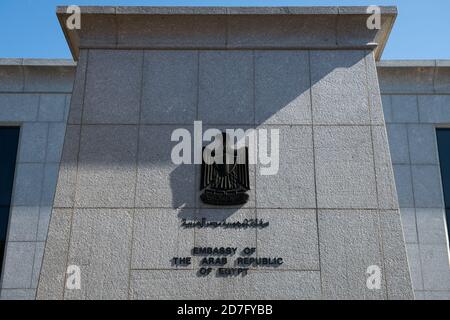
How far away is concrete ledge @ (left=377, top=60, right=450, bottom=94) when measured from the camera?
16672mm

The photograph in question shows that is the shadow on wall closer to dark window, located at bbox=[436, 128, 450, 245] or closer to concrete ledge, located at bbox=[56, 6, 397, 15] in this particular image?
concrete ledge, located at bbox=[56, 6, 397, 15]

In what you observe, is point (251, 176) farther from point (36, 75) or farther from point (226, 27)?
point (36, 75)

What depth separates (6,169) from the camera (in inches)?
652

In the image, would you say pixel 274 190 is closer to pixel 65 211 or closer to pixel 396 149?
pixel 65 211

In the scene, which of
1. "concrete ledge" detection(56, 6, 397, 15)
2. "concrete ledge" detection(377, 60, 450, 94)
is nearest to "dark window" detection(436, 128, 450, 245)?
"concrete ledge" detection(377, 60, 450, 94)

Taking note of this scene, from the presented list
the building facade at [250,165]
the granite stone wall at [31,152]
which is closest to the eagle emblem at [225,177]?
the building facade at [250,165]

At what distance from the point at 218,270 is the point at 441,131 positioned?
10676mm

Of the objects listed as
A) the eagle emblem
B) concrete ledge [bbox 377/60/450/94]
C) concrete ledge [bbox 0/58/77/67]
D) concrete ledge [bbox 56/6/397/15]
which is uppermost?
concrete ledge [bbox 0/58/77/67]

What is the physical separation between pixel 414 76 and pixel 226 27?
8.25 meters

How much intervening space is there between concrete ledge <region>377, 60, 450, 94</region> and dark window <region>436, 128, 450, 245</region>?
1.38 meters

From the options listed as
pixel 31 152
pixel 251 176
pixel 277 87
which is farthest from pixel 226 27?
pixel 31 152

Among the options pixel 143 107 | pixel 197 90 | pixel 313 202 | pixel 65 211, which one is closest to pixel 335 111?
pixel 313 202

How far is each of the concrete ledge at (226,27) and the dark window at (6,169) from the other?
690cm
